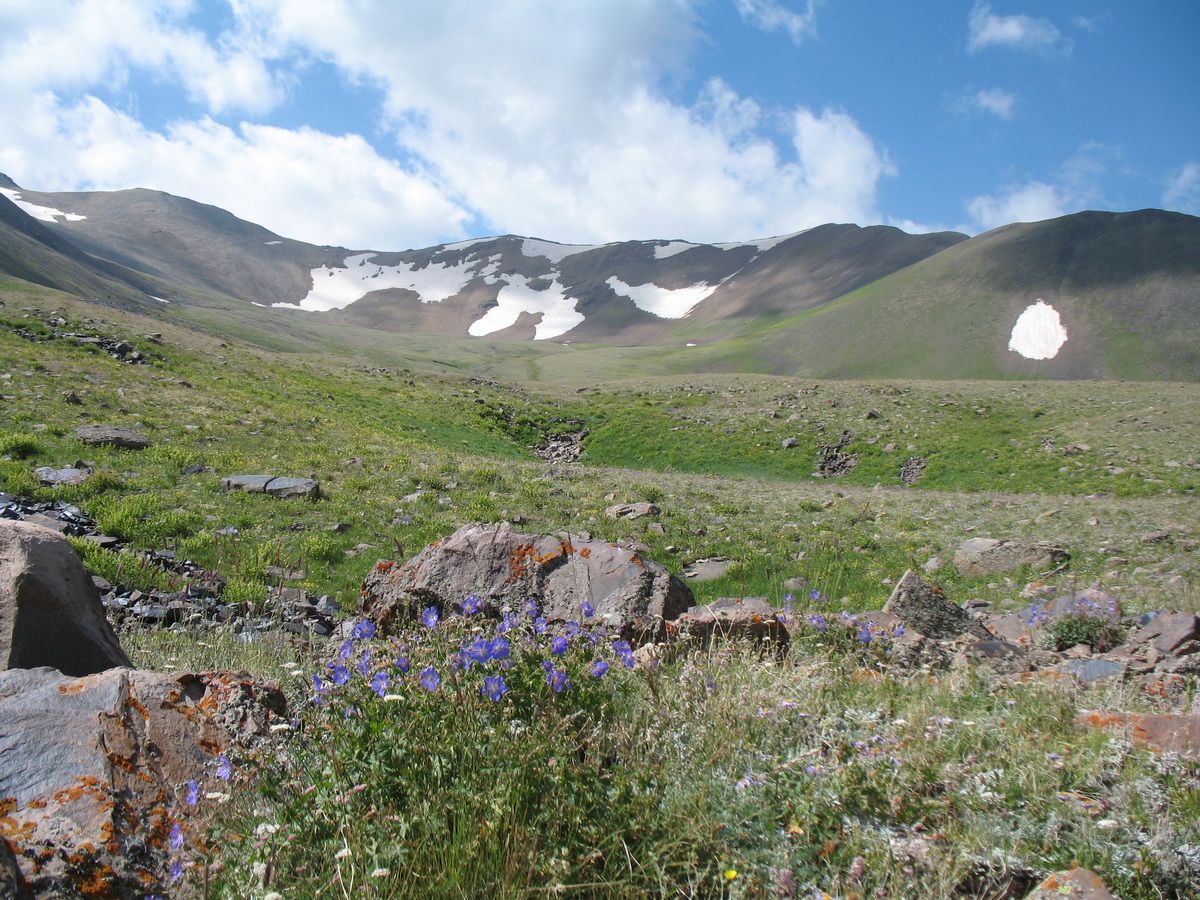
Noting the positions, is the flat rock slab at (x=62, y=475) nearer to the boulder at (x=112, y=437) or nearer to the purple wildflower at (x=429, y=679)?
the boulder at (x=112, y=437)

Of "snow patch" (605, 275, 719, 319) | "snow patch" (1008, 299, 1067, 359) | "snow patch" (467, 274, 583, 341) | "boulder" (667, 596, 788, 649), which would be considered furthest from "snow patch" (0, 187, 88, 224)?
"boulder" (667, 596, 788, 649)

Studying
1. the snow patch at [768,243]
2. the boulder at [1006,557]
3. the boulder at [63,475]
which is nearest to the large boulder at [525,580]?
the boulder at [1006,557]

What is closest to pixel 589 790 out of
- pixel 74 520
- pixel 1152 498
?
pixel 74 520

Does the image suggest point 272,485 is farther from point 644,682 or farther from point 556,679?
point 556,679

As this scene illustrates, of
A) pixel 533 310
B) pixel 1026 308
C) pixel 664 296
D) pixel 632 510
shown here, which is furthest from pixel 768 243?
pixel 632 510

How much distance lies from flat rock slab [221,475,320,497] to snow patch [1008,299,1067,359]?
Answer: 8966 centimetres

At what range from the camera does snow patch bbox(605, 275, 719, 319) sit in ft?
568

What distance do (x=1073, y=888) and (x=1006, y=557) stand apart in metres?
12.5

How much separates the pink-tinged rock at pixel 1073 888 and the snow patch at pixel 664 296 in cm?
17095

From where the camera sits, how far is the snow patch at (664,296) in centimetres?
17300

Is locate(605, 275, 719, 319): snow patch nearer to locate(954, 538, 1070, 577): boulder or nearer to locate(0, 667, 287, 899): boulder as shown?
locate(954, 538, 1070, 577): boulder

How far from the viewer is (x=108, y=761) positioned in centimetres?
295

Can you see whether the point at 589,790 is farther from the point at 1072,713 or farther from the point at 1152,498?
the point at 1152,498

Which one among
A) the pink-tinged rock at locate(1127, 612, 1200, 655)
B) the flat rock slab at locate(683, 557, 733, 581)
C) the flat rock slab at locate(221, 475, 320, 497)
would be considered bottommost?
the flat rock slab at locate(683, 557, 733, 581)
